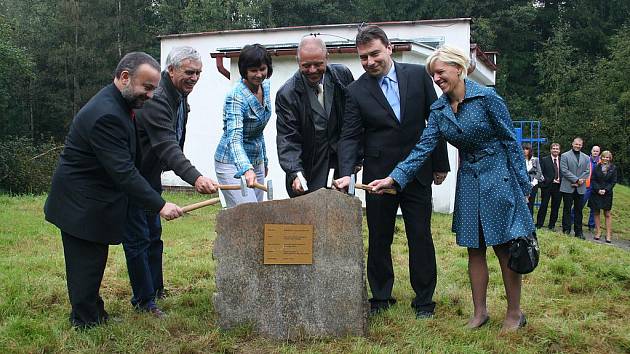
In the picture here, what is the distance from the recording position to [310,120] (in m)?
4.70

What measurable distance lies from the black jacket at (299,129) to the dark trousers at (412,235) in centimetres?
53

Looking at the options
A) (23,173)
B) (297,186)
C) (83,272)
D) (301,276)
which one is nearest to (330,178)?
(297,186)

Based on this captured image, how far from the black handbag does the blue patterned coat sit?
0.19 feet

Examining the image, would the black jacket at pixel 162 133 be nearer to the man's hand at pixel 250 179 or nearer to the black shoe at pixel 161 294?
the man's hand at pixel 250 179

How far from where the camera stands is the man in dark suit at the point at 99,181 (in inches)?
162

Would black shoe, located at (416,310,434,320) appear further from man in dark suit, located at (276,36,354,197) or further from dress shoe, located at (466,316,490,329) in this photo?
man in dark suit, located at (276,36,354,197)

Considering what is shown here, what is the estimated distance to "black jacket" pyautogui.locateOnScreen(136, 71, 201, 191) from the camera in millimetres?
4438

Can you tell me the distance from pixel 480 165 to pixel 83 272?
2872 mm

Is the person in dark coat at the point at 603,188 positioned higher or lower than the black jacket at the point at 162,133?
lower

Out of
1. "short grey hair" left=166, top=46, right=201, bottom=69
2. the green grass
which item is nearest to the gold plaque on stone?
the green grass

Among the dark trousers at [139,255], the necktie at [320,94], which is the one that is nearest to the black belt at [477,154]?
the necktie at [320,94]

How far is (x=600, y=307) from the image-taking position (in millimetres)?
5246

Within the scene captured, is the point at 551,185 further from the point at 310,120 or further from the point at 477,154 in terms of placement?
the point at 310,120

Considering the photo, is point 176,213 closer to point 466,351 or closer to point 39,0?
point 466,351
